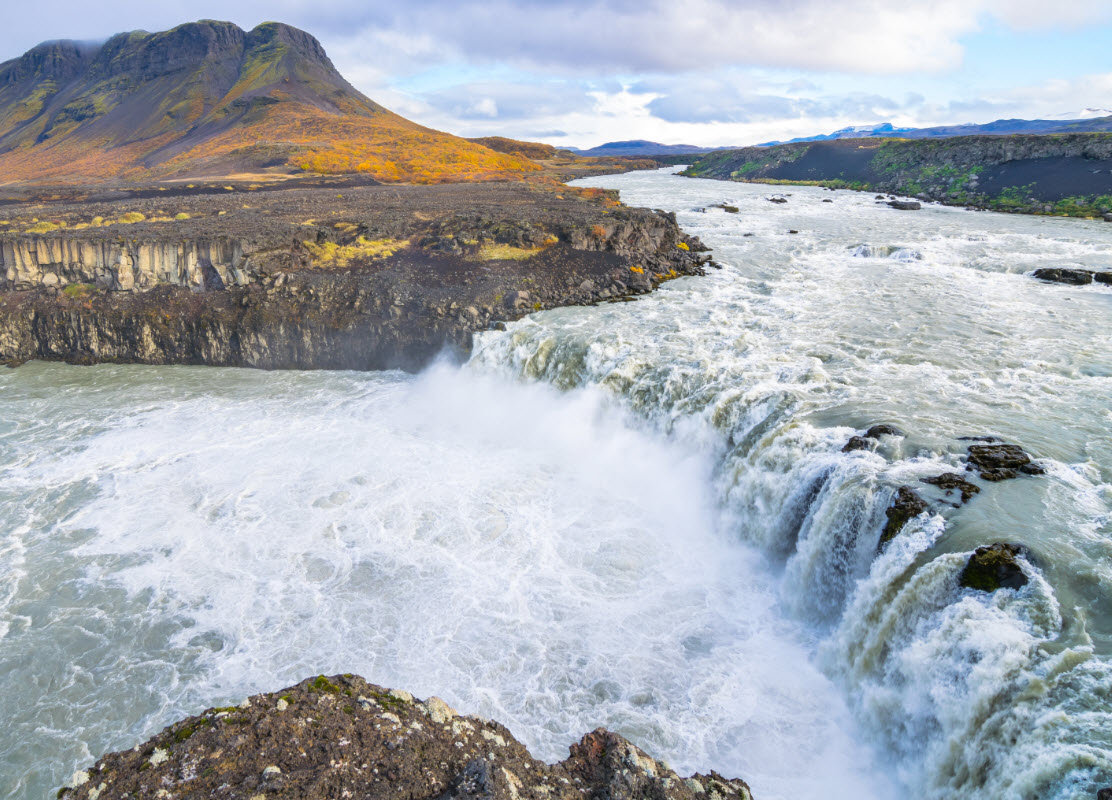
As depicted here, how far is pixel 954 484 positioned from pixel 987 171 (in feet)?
220

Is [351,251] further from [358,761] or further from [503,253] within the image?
[358,761]

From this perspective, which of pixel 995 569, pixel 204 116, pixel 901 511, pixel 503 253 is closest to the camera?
pixel 995 569

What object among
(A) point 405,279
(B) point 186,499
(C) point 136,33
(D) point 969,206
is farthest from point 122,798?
(C) point 136,33

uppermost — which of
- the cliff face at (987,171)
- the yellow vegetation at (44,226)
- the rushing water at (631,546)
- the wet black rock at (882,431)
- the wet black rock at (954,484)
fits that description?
the cliff face at (987,171)

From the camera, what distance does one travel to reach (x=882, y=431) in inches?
539

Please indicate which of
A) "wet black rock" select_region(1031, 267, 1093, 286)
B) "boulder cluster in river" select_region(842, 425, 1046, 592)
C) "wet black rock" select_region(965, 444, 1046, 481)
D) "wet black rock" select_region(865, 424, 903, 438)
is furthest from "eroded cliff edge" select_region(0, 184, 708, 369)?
"wet black rock" select_region(965, 444, 1046, 481)

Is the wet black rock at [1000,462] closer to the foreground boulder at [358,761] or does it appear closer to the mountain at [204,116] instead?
the foreground boulder at [358,761]

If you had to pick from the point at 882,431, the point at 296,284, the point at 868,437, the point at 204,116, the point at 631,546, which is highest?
the point at 204,116

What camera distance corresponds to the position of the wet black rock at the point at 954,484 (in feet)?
37.4

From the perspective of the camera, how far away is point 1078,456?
41.5 feet

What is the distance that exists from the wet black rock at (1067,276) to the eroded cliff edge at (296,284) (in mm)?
16436

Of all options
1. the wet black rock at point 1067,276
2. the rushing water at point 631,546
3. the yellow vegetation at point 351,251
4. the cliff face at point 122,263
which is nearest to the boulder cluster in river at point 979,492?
the rushing water at point 631,546

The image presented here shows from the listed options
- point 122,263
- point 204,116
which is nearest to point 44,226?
point 122,263

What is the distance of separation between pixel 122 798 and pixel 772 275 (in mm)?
32276
